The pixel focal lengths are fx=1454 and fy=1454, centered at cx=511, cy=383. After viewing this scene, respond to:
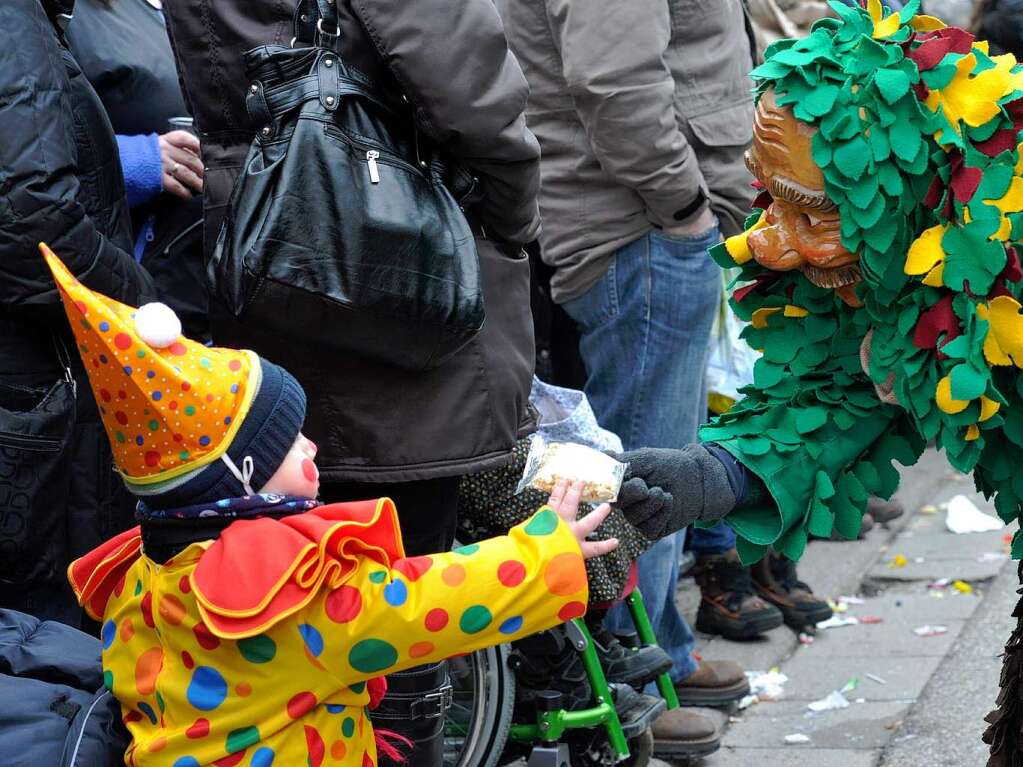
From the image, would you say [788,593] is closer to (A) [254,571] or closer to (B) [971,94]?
(B) [971,94]

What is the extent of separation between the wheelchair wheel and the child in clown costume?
0.98 m

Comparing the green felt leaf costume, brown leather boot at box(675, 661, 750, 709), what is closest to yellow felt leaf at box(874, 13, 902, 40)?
the green felt leaf costume

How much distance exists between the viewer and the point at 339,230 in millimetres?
2422

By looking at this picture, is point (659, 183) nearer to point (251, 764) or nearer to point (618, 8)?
point (618, 8)

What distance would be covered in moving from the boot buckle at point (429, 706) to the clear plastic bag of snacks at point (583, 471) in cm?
72

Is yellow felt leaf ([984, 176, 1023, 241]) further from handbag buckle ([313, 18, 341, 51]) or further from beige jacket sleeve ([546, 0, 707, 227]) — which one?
beige jacket sleeve ([546, 0, 707, 227])

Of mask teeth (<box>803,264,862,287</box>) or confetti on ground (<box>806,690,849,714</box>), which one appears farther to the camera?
confetti on ground (<box>806,690,849,714</box>)

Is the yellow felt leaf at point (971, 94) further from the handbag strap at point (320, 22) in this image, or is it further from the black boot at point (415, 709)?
the black boot at point (415, 709)

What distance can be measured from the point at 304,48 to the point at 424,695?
124 centimetres

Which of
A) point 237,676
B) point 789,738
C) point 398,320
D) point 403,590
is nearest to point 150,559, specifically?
point 237,676

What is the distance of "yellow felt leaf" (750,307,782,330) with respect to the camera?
2.48 metres

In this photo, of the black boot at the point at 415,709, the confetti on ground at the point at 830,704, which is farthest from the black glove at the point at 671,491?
the confetti on ground at the point at 830,704

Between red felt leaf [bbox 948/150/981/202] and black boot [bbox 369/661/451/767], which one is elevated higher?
red felt leaf [bbox 948/150/981/202]

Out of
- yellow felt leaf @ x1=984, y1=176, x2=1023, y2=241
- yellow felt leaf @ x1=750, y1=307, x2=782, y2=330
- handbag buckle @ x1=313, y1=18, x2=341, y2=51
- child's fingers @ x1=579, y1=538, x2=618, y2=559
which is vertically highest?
yellow felt leaf @ x1=984, y1=176, x2=1023, y2=241
